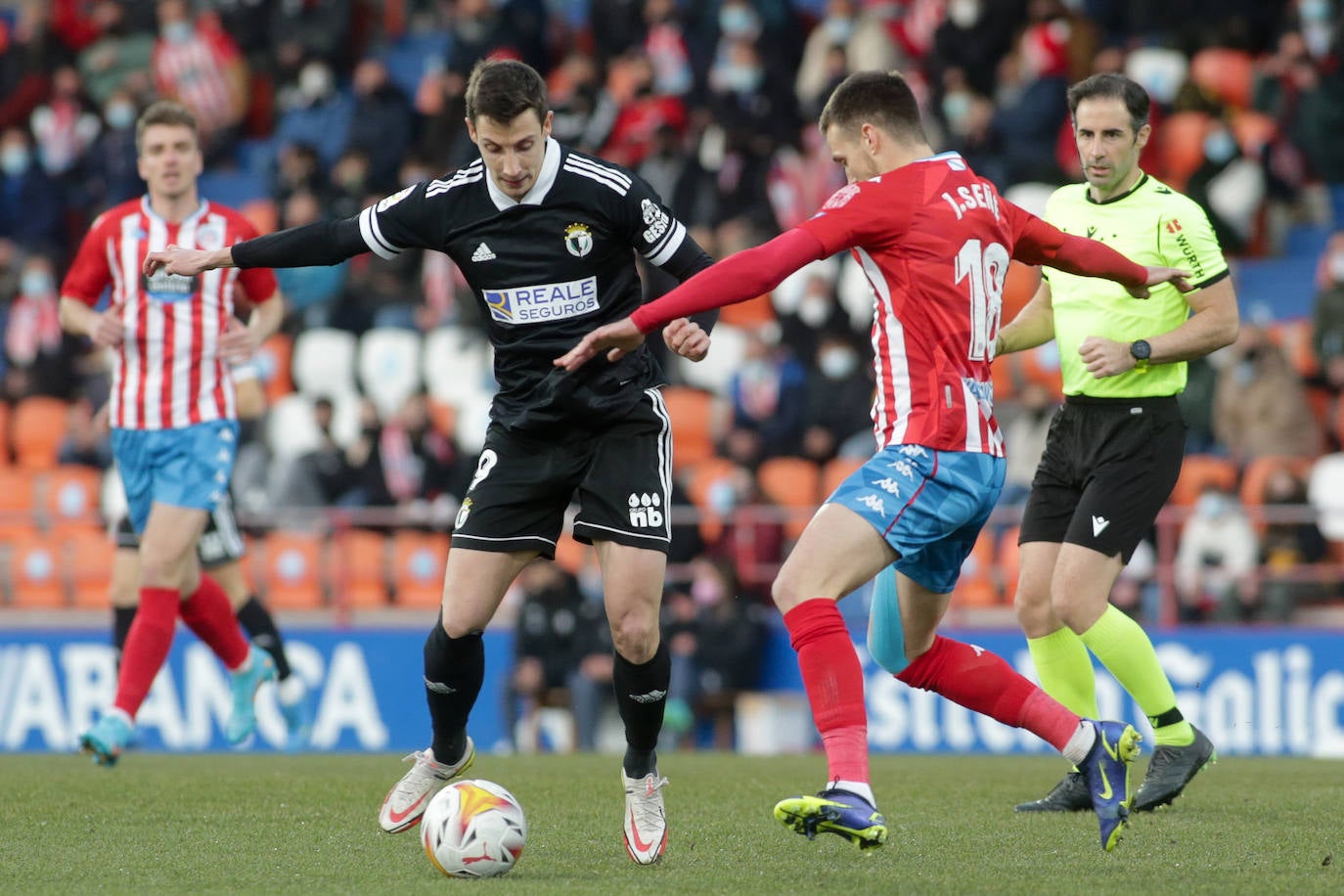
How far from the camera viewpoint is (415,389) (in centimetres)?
1714

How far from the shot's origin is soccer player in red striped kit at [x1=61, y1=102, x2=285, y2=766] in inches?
355

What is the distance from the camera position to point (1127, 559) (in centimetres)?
745

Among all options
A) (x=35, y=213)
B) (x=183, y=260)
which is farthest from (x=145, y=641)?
(x=35, y=213)

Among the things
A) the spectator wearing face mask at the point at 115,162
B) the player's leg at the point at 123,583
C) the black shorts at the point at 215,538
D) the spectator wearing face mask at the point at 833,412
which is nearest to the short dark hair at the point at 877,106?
the black shorts at the point at 215,538

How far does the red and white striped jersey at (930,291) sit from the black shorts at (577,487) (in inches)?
32.7

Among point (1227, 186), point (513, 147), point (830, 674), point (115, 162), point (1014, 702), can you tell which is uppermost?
point (115, 162)

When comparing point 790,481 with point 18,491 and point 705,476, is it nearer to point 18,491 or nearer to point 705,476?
point 705,476

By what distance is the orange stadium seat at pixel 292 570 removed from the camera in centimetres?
1500

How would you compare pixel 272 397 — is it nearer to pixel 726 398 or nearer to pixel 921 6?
pixel 726 398

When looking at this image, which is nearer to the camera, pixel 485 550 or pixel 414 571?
pixel 485 550

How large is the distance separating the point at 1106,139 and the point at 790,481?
7.94 m

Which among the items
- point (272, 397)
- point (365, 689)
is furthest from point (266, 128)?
point (365, 689)

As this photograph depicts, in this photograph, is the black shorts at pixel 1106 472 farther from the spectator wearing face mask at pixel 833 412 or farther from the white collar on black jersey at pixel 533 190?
the spectator wearing face mask at pixel 833 412

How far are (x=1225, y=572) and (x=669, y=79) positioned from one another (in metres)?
8.15
